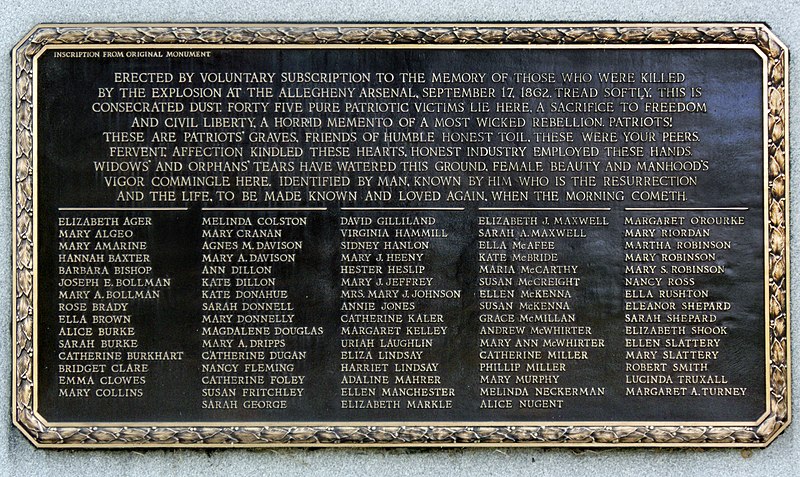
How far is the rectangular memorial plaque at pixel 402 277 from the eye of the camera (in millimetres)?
4285

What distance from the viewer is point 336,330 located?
14.1 feet

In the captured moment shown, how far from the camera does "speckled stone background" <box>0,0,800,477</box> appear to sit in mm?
4383

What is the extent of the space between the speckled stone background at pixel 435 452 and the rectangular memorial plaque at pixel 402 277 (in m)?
0.17

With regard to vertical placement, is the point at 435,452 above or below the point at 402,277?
below

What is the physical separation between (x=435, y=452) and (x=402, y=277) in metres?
1.21

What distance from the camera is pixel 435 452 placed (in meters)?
4.39

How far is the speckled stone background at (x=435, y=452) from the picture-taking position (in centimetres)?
438

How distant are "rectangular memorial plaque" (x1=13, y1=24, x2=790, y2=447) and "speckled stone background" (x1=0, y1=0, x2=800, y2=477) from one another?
0.17 meters

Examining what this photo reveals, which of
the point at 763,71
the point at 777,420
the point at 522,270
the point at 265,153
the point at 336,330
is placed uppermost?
the point at 763,71

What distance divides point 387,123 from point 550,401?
2.15 metres

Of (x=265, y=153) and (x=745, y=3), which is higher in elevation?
(x=745, y=3)

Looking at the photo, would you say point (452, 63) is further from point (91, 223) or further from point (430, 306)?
point (91, 223)

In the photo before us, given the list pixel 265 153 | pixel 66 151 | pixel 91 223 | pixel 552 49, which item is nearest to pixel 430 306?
pixel 265 153

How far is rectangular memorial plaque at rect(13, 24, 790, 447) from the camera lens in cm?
429
